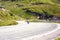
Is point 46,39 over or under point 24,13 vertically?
over

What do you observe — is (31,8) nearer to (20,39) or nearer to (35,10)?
(35,10)

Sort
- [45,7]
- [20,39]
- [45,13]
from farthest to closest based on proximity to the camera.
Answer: [45,7]
[45,13]
[20,39]

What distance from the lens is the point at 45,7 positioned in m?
161

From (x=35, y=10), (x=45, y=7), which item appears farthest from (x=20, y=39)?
(x=45, y=7)

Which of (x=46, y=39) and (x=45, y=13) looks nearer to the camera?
(x=46, y=39)

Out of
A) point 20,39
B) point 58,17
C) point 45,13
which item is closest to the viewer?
point 20,39

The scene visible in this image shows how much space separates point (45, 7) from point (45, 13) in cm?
1310

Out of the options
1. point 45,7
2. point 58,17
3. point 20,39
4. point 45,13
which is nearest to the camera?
point 20,39

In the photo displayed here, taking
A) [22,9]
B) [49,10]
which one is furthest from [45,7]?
[22,9]

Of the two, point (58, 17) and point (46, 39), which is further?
point (58, 17)

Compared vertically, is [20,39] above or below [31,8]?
above

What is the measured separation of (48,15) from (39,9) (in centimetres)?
945

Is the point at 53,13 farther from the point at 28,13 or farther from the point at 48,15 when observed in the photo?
the point at 28,13

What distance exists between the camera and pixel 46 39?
36781 mm
